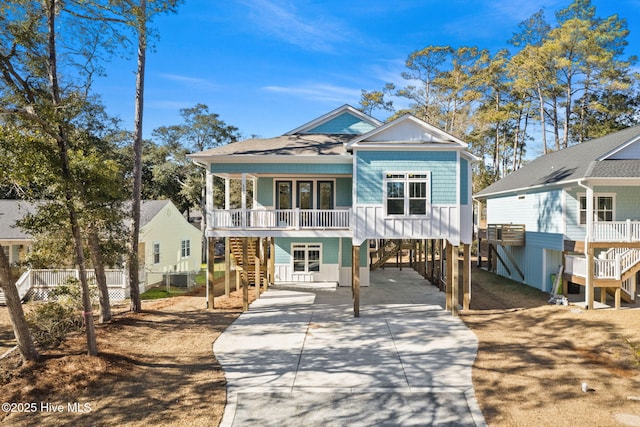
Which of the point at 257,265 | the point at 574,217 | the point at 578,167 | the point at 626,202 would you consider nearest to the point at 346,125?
the point at 257,265

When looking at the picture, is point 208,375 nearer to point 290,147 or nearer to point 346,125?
point 290,147

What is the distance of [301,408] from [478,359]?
4730 millimetres

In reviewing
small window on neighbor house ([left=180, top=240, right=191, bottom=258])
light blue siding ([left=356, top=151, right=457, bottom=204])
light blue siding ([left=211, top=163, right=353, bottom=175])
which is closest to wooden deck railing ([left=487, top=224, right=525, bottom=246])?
light blue siding ([left=356, top=151, right=457, bottom=204])

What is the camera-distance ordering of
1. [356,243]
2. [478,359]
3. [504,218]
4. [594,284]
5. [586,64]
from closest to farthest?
[478,359] < [356,243] < [594,284] < [504,218] < [586,64]

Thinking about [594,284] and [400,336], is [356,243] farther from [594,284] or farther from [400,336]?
[594,284]

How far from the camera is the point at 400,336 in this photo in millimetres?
11016

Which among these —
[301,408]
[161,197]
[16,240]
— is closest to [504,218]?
[301,408]

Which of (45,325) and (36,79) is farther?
(45,325)

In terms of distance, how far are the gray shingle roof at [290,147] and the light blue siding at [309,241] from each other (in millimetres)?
4489

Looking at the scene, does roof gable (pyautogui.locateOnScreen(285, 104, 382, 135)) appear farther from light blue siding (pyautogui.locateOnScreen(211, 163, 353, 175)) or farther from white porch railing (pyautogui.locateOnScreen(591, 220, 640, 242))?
white porch railing (pyautogui.locateOnScreen(591, 220, 640, 242))

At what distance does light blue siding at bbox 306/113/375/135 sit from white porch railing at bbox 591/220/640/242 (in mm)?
10243

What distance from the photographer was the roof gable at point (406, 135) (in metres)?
13.4

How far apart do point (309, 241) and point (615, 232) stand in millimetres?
12398

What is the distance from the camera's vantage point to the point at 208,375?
8281mm
